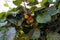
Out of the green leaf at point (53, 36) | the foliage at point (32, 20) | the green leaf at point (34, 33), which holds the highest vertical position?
the foliage at point (32, 20)

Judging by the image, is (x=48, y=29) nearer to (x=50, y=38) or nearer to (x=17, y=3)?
(x=50, y=38)

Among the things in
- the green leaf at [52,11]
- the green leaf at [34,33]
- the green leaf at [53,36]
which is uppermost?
the green leaf at [52,11]

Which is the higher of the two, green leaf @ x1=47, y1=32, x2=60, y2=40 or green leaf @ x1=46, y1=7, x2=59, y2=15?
green leaf @ x1=46, y1=7, x2=59, y2=15

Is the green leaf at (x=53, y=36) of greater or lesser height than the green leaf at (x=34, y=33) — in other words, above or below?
below

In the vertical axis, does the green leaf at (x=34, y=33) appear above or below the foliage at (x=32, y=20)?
below

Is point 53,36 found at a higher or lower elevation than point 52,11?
lower

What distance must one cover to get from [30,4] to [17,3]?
0.23ft

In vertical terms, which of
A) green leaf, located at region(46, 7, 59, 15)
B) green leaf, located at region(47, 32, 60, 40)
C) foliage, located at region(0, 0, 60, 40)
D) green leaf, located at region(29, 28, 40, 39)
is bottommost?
green leaf, located at region(47, 32, 60, 40)

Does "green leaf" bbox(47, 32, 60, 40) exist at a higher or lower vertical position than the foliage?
lower

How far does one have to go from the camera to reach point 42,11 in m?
0.70

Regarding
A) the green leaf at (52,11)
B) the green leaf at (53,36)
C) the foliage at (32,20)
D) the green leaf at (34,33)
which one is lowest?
the green leaf at (53,36)

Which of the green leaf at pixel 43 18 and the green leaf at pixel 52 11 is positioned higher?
the green leaf at pixel 52 11

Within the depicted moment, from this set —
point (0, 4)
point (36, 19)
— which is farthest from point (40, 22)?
point (0, 4)

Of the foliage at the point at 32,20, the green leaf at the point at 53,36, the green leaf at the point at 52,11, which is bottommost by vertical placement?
the green leaf at the point at 53,36
